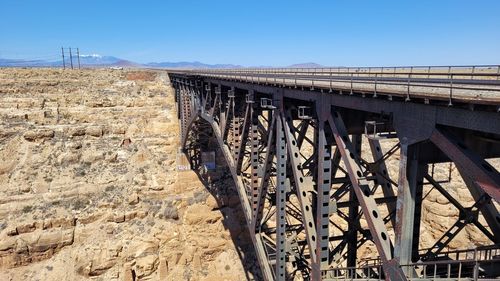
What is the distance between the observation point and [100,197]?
35406 millimetres

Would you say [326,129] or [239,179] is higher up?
[326,129]

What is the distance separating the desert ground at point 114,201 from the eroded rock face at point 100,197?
10cm

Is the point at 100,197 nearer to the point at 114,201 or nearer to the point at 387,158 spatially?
the point at 114,201

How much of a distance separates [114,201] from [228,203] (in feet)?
36.7

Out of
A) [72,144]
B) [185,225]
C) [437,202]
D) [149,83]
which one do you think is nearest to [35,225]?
[72,144]

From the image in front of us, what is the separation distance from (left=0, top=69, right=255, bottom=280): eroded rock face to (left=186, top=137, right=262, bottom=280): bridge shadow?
453 mm

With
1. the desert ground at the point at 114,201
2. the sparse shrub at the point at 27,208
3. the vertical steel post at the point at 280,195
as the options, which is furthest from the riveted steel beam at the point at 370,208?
the sparse shrub at the point at 27,208

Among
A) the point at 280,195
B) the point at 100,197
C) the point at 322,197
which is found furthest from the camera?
the point at 100,197

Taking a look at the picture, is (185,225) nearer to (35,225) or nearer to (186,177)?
(186,177)

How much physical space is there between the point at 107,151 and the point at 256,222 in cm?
2813

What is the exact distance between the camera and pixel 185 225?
35219mm

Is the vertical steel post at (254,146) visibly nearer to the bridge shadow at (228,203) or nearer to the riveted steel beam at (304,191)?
the riveted steel beam at (304,191)

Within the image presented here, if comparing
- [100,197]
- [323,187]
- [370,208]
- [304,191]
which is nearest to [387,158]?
[323,187]

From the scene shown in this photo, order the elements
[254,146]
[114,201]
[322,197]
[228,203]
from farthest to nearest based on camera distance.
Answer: [228,203] → [114,201] → [254,146] → [322,197]
